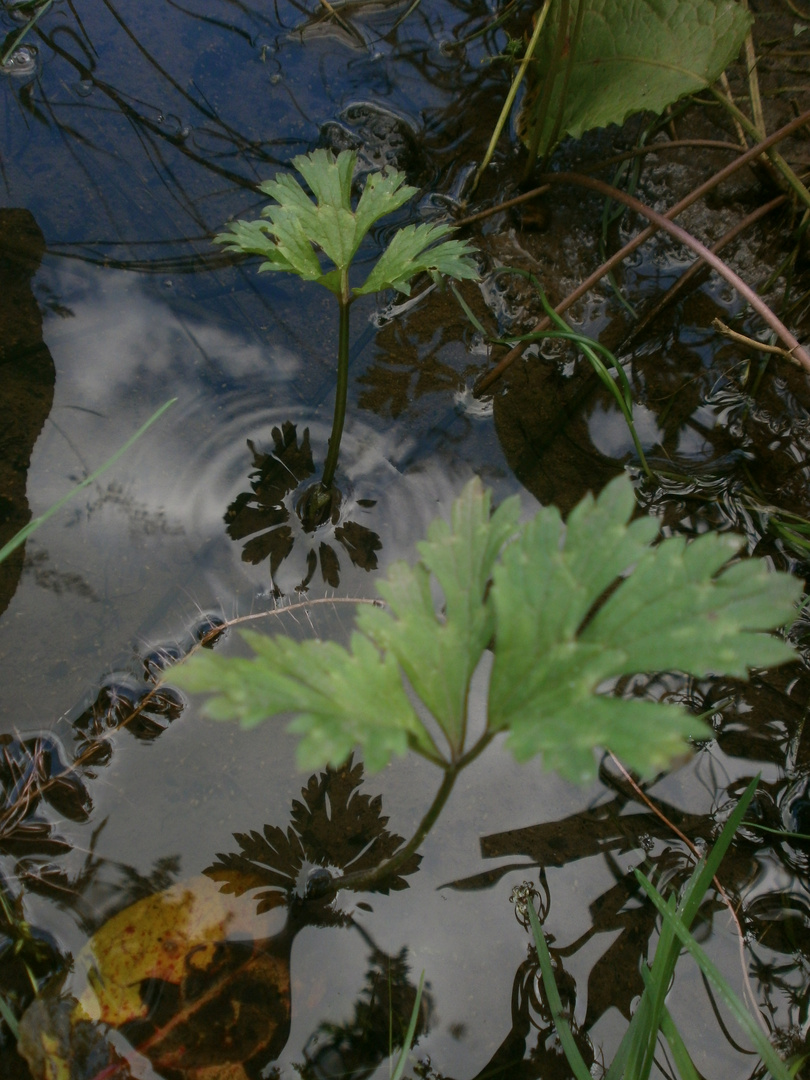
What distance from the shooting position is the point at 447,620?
3.92 feet

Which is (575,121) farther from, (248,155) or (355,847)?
(355,847)

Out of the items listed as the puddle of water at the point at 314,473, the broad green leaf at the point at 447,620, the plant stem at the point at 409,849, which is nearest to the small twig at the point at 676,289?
the puddle of water at the point at 314,473

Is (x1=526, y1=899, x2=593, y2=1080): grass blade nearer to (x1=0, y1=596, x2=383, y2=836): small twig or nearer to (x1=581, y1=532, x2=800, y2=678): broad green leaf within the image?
(x1=581, y1=532, x2=800, y2=678): broad green leaf

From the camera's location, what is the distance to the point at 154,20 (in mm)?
2521

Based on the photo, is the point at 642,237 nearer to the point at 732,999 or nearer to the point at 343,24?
the point at 343,24

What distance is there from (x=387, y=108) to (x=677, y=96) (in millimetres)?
924

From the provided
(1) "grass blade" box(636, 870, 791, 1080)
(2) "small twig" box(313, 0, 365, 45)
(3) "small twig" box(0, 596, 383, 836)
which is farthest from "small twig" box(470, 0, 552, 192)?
(1) "grass blade" box(636, 870, 791, 1080)

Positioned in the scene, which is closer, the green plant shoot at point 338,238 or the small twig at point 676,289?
the green plant shoot at point 338,238

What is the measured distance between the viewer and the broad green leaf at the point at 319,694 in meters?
1.07

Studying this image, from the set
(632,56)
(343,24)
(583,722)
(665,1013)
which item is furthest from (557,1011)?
(343,24)

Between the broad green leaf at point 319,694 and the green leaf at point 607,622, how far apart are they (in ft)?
0.52

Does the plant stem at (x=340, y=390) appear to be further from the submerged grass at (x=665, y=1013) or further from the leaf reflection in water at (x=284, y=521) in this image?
the submerged grass at (x=665, y=1013)

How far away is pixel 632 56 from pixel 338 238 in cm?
110

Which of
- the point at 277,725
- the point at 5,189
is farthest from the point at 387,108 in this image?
the point at 277,725
